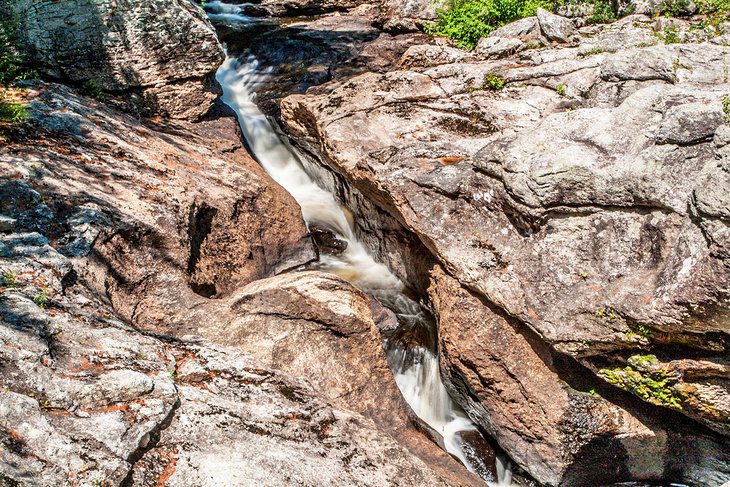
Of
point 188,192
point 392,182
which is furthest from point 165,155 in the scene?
point 392,182

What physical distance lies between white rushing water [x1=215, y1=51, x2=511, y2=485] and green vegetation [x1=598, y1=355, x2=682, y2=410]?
2.22 metres

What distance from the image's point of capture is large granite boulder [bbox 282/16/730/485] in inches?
208

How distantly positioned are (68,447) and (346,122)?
6.04 meters

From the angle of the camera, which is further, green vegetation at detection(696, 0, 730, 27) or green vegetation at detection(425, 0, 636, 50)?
green vegetation at detection(425, 0, 636, 50)

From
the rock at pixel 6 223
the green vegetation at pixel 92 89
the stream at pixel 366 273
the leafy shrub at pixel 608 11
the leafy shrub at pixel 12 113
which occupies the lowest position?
the stream at pixel 366 273

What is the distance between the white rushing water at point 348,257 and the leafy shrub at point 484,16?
442 cm

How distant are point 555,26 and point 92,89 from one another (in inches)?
328

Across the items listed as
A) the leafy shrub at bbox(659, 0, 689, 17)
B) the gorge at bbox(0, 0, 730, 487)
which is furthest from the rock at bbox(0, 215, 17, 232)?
the leafy shrub at bbox(659, 0, 689, 17)

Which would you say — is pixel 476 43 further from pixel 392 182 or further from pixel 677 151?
pixel 677 151

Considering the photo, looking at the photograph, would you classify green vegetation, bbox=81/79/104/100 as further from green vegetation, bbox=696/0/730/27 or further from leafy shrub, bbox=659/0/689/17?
green vegetation, bbox=696/0/730/27

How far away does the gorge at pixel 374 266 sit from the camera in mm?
4180

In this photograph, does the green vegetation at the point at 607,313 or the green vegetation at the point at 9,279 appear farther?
the green vegetation at the point at 607,313

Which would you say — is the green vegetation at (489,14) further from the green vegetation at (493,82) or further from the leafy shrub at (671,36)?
the green vegetation at (493,82)

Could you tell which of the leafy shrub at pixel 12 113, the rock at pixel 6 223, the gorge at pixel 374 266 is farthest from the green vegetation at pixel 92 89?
the rock at pixel 6 223
